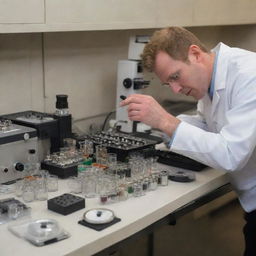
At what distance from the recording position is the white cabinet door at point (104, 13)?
6.09ft

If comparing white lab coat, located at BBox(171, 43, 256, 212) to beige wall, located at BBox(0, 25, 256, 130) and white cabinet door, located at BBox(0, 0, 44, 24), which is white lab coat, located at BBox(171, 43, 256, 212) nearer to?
white cabinet door, located at BBox(0, 0, 44, 24)

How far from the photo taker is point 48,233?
1.26 meters

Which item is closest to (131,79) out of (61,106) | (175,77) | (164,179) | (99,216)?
(61,106)

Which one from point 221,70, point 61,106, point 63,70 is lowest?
point 61,106

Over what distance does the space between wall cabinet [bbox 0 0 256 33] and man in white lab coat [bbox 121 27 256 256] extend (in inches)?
15.0

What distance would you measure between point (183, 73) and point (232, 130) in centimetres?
31

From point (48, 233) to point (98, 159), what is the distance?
2.06ft

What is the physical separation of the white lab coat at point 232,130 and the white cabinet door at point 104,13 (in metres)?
0.56

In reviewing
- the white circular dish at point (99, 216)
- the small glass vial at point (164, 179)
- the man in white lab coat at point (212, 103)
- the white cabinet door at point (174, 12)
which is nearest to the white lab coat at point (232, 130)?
the man in white lab coat at point (212, 103)

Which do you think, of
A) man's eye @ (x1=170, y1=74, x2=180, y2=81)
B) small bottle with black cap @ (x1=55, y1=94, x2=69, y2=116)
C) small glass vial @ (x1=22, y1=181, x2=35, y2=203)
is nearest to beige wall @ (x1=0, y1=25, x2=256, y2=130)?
small bottle with black cap @ (x1=55, y1=94, x2=69, y2=116)

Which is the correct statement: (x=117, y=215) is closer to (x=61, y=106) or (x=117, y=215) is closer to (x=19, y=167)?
(x=19, y=167)

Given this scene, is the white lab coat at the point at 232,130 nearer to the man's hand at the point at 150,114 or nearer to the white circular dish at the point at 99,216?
the man's hand at the point at 150,114

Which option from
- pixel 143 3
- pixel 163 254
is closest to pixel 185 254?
pixel 163 254

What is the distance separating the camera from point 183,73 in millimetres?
1710
